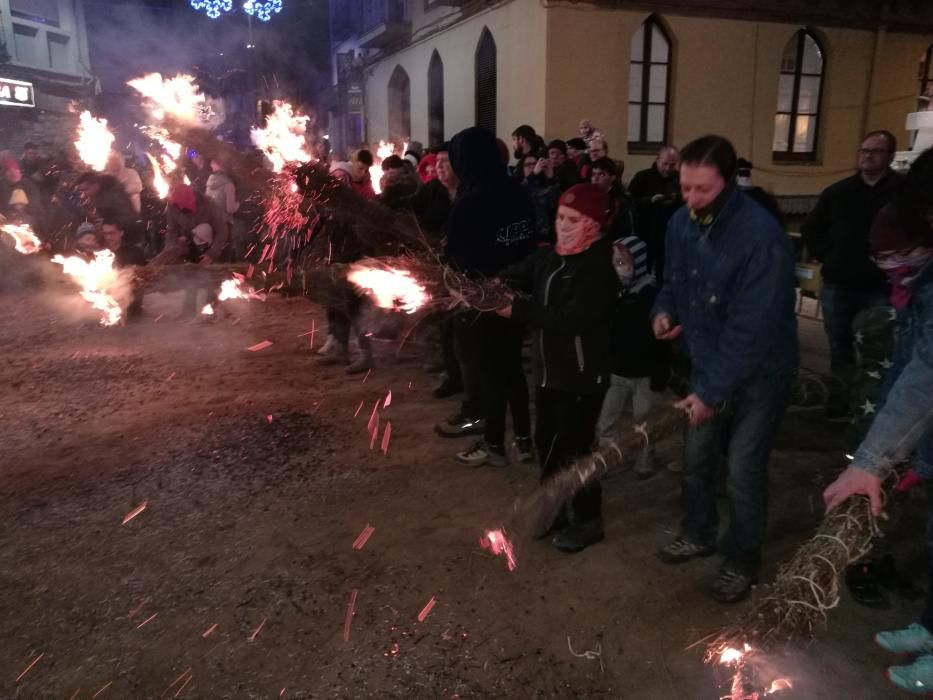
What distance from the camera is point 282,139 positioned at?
7324 mm

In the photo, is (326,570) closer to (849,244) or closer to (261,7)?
(849,244)

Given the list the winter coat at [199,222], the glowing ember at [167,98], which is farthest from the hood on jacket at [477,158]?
the winter coat at [199,222]

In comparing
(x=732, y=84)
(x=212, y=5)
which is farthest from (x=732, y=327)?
(x=212, y=5)

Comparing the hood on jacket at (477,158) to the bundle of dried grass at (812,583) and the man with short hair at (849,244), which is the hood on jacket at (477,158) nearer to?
the man with short hair at (849,244)

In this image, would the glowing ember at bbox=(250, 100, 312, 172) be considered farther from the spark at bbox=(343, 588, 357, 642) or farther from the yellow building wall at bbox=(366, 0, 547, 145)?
the yellow building wall at bbox=(366, 0, 547, 145)

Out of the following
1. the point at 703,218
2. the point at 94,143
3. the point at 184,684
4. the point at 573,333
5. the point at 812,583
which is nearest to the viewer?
the point at 812,583

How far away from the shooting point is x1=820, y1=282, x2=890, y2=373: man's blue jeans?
5.03 m

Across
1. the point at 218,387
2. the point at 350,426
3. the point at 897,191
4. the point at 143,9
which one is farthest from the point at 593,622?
the point at 143,9

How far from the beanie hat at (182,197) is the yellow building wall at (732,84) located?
689cm

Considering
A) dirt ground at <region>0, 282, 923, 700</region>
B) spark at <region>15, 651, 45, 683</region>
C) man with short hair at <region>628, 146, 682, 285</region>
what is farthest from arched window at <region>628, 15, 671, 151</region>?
spark at <region>15, 651, 45, 683</region>

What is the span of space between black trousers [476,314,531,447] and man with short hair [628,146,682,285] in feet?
6.68

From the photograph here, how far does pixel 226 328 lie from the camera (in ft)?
28.4

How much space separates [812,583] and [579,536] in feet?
5.11

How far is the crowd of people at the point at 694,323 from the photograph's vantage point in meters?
2.71
